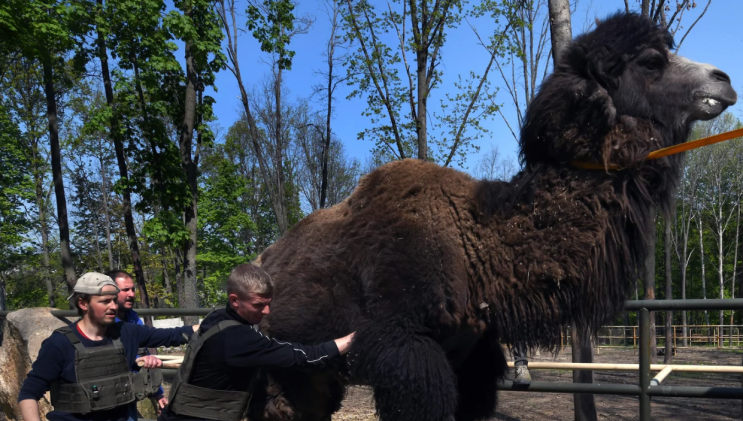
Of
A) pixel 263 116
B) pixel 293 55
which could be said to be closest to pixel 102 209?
pixel 263 116

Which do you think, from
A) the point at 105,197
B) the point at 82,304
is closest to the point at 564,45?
the point at 82,304

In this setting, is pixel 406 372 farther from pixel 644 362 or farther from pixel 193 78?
pixel 193 78

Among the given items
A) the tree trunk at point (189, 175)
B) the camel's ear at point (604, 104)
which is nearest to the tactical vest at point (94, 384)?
the camel's ear at point (604, 104)

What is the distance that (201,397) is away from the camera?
2.97 meters

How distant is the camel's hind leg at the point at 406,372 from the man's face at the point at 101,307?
63.0 inches

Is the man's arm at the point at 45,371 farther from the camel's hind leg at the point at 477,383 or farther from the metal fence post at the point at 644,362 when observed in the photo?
the metal fence post at the point at 644,362

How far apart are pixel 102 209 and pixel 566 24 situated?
44777 mm

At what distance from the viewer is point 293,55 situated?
20500 mm

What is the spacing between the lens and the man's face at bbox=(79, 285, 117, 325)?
3.33 meters

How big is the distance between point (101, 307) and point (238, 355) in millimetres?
1066

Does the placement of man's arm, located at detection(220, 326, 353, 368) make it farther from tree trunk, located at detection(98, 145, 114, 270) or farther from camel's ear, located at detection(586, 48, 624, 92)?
tree trunk, located at detection(98, 145, 114, 270)

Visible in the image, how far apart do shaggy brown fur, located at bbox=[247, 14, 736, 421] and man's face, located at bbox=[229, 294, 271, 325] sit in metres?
0.30

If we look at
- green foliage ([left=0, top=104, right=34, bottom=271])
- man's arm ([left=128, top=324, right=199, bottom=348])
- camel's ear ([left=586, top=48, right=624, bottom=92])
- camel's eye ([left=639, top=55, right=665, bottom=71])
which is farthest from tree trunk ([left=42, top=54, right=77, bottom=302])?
camel's eye ([left=639, top=55, right=665, bottom=71])

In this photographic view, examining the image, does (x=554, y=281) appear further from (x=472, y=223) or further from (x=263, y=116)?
(x=263, y=116)
